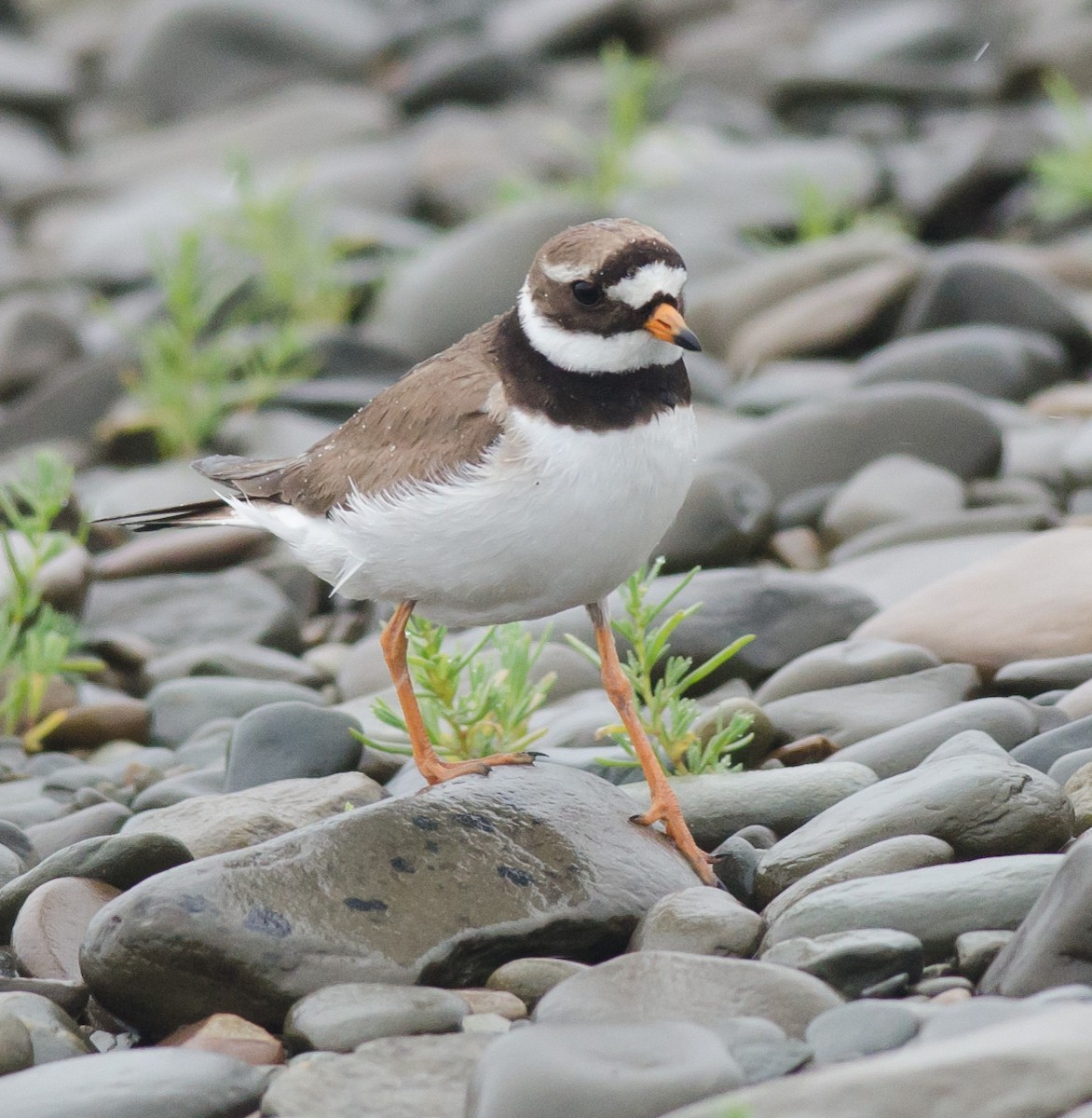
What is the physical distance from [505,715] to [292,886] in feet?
4.16

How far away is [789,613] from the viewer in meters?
6.39

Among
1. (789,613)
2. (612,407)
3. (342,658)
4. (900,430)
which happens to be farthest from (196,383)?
(612,407)

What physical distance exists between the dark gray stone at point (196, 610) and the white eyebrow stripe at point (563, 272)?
343 cm

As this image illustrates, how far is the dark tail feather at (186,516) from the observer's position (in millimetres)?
6180

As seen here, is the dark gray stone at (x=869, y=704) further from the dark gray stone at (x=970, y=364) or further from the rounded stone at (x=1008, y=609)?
the dark gray stone at (x=970, y=364)

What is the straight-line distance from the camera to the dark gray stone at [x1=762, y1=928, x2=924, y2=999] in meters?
3.90

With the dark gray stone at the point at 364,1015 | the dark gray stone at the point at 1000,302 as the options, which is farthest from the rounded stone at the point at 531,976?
the dark gray stone at the point at 1000,302

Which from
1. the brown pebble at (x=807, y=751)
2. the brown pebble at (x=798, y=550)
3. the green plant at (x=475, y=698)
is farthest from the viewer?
the brown pebble at (x=798, y=550)

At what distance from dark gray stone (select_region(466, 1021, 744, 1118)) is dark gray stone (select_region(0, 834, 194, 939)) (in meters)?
1.59

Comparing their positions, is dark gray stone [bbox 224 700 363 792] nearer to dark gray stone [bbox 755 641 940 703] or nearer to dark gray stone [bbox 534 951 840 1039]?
dark gray stone [bbox 755 641 940 703]

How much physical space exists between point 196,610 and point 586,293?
12.4 ft

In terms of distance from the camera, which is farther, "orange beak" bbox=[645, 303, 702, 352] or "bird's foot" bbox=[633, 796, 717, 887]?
"bird's foot" bbox=[633, 796, 717, 887]

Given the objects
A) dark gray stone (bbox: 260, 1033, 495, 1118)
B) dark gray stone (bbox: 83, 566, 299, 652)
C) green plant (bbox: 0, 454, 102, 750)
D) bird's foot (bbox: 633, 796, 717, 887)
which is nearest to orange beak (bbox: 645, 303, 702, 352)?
bird's foot (bbox: 633, 796, 717, 887)

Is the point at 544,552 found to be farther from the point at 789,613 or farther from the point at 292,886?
the point at 789,613
